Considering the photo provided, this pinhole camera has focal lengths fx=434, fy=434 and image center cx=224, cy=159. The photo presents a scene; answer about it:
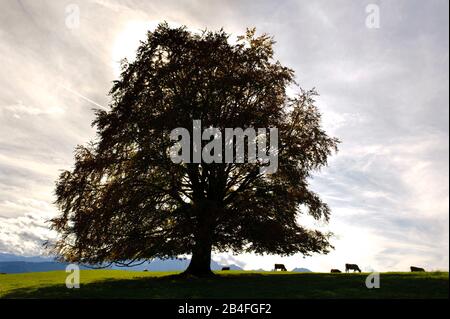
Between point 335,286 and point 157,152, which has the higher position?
point 157,152

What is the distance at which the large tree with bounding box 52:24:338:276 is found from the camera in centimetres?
2673

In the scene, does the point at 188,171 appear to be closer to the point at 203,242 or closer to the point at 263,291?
the point at 203,242

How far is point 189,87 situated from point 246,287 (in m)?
13.3

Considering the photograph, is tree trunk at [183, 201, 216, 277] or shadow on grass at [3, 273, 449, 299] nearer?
shadow on grass at [3, 273, 449, 299]

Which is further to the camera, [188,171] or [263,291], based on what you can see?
[188,171]

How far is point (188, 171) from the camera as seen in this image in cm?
2928

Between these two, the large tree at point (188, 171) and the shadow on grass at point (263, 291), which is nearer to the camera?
the shadow on grass at point (263, 291)

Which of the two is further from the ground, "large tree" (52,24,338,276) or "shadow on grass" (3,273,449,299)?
"large tree" (52,24,338,276)

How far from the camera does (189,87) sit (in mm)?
28703

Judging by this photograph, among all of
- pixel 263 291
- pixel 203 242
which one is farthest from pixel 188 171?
pixel 263 291

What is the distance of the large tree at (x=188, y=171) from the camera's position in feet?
87.7
